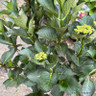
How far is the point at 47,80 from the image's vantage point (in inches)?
25.8

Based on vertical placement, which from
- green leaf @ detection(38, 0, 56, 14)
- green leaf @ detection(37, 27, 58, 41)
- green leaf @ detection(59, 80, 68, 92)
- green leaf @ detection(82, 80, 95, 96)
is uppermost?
green leaf @ detection(38, 0, 56, 14)

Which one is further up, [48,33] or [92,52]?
[48,33]

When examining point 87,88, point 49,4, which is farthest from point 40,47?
point 87,88

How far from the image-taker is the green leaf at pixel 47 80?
0.63 metres

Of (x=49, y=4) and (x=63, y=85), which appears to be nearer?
(x=49, y=4)

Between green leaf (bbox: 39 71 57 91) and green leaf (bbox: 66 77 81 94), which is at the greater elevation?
green leaf (bbox: 39 71 57 91)

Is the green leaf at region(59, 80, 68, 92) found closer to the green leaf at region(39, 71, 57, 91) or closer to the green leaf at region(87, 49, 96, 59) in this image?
the green leaf at region(39, 71, 57, 91)

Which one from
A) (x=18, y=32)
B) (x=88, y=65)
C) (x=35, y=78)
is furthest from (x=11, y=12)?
(x=88, y=65)

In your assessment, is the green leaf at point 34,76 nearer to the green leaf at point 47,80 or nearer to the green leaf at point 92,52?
the green leaf at point 47,80

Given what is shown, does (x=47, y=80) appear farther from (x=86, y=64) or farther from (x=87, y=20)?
(x=87, y=20)

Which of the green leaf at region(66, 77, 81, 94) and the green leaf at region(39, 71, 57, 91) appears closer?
the green leaf at region(39, 71, 57, 91)

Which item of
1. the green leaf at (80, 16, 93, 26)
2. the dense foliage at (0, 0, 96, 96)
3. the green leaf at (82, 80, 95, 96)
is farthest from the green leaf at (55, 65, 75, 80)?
the green leaf at (80, 16, 93, 26)

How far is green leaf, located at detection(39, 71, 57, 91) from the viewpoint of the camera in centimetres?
63

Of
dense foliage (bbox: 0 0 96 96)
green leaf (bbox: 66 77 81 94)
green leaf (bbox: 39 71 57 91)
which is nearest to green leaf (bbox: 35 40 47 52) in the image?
dense foliage (bbox: 0 0 96 96)
